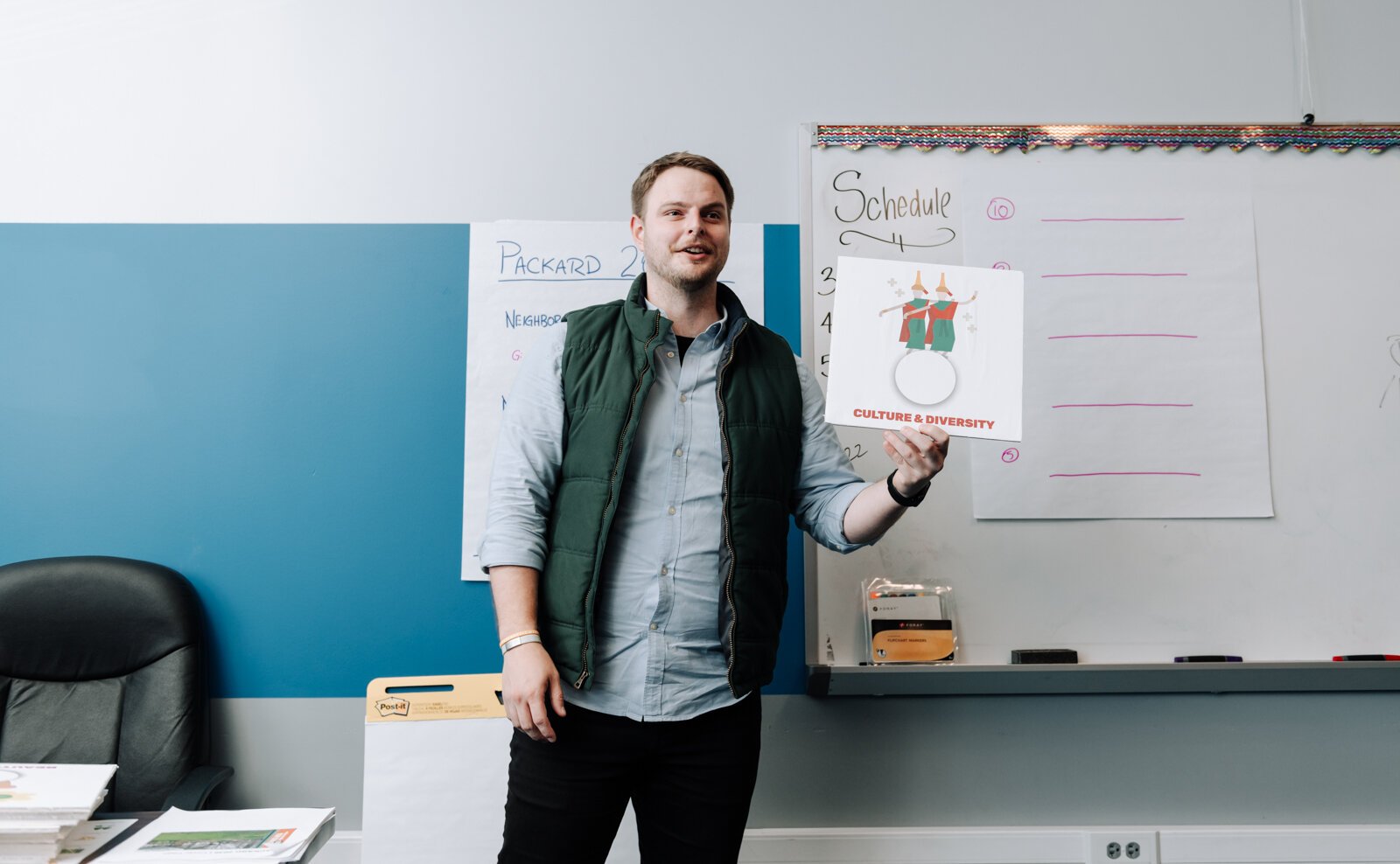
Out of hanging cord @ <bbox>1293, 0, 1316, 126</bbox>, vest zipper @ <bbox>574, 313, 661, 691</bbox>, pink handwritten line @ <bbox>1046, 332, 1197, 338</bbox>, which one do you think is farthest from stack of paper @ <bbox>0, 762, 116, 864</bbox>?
hanging cord @ <bbox>1293, 0, 1316, 126</bbox>

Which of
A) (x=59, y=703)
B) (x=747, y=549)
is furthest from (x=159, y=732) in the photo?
(x=747, y=549)

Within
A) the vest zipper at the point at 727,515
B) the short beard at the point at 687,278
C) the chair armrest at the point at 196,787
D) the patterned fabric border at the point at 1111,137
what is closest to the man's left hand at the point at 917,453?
the vest zipper at the point at 727,515

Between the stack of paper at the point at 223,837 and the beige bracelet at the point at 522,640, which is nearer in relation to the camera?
the stack of paper at the point at 223,837

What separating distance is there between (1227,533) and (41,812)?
220 centimetres

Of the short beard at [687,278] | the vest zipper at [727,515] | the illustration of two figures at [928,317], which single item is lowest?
the vest zipper at [727,515]

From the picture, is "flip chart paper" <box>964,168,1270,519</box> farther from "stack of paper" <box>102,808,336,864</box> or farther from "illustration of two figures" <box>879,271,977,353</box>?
"stack of paper" <box>102,808,336,864</box>

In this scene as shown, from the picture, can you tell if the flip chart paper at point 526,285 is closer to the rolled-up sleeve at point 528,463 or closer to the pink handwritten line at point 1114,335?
the rolled-up sleeve at point 528,463

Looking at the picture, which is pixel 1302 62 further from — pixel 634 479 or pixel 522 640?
pixel 522 640

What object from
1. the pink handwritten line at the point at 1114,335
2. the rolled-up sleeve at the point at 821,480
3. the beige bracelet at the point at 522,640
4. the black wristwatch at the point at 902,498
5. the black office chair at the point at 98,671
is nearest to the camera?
the beige bracelet at the point at 522,640

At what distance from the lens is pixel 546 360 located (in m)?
1.38

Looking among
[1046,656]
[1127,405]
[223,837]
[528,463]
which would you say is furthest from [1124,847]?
[223,837]

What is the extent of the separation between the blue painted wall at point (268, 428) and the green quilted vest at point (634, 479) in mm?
534

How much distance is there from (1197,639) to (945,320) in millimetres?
1110

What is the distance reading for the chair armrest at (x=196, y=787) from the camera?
4.89ft
